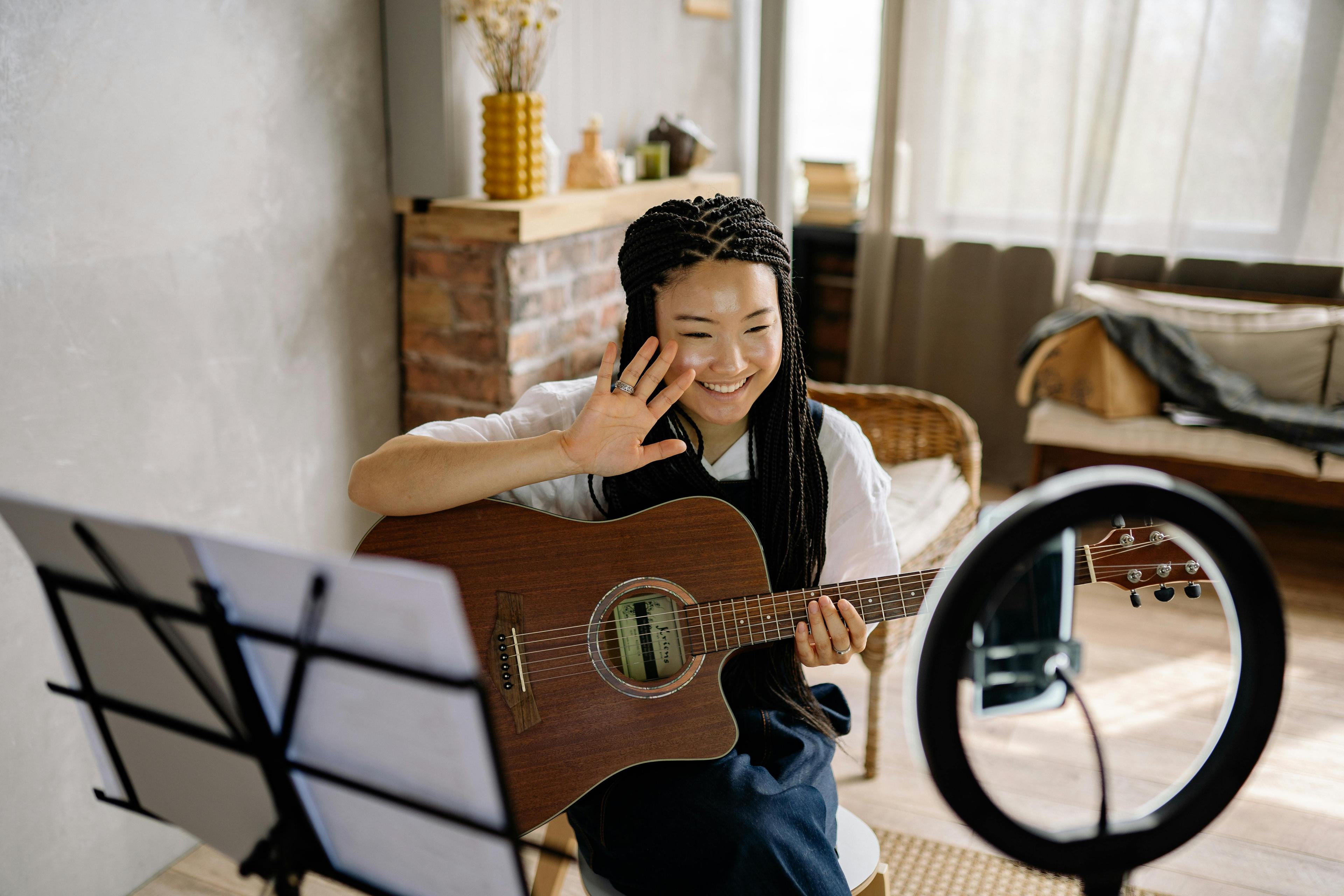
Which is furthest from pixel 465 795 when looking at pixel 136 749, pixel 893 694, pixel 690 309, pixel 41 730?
pixel 893 694

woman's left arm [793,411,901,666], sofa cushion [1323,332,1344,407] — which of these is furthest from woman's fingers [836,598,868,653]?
sofa cushion [1323,332,1344,407]

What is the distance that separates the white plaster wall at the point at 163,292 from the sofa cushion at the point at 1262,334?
239 centimetres

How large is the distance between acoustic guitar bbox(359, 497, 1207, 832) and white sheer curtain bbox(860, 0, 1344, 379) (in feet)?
8.67

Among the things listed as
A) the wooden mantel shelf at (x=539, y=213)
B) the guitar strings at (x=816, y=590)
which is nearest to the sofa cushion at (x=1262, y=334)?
the wooden mantel shelf at (x=539, y=213)

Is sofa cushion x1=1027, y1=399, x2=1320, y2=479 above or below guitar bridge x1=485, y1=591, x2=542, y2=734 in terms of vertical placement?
below

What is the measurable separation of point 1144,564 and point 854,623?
41 centimetres

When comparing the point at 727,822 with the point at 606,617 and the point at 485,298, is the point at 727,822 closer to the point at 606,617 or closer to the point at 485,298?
the point at 606,617

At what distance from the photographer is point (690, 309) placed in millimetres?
1184

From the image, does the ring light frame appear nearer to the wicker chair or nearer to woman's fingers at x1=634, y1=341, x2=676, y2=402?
woman's fingers at x1=634, y1=341, x2=676, y2=402

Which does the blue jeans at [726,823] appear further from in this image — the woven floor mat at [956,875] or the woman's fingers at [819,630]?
the woven floor mat at [956,875]

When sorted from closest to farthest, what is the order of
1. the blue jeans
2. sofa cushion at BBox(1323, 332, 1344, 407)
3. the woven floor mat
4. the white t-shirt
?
the blue jeans → the white t-shirt → the woven floor mat → sofa cushion at BBox(1323, 332, 1344, 407)

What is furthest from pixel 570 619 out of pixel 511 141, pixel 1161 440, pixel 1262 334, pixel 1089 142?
pixel 1089 142

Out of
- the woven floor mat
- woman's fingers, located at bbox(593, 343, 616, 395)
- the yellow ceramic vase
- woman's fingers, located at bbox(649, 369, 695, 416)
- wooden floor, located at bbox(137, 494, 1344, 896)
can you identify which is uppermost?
the yellow ceramic vase

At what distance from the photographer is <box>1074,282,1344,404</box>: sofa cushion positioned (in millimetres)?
2959
